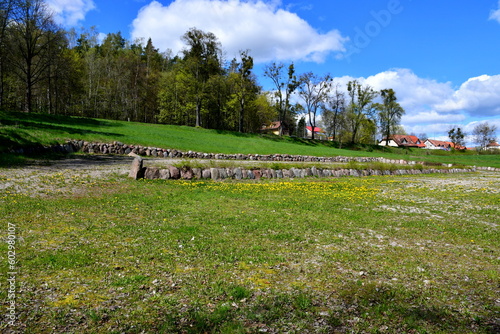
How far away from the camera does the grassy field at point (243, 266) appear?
3809 millimetres

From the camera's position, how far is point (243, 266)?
539cm

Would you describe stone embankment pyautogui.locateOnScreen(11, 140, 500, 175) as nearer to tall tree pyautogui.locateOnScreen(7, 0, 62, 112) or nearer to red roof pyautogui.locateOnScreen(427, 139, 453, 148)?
tall tree pyautogui.locateOnScreen(7, 0, 62, 112)

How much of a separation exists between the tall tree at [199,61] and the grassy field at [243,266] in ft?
155

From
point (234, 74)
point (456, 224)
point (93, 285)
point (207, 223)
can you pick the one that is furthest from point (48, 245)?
point (234, 74)

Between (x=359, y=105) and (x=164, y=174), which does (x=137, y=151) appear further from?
(x=359, y=105)

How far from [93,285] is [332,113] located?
89.1 metres

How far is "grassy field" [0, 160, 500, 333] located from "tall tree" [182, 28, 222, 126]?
155ft

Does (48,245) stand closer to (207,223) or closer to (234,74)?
(207,223)

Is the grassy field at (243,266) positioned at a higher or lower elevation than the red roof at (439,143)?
lower

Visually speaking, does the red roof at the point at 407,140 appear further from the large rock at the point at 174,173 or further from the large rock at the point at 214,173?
the large rock at the point at 174,173

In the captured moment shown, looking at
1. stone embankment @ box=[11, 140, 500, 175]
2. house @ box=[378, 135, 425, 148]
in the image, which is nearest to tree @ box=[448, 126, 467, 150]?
house @ box=[378, 135, 425, 148]

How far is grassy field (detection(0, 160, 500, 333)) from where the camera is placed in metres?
3.81

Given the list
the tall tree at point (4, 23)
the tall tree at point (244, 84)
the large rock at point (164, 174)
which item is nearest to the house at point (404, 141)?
the tall tree at point (244, 84)

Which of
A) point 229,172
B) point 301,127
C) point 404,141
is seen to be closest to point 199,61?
point 229,172
